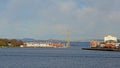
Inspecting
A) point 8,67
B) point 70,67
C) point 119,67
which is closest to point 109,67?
point 119,67

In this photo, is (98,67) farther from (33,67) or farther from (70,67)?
(33,67)

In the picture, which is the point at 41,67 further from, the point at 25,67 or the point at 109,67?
the point at 109,67

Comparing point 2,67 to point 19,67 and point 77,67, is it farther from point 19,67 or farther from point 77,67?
point 77,67

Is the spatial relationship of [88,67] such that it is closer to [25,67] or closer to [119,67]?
[119,67]

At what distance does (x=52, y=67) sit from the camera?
2734 inches

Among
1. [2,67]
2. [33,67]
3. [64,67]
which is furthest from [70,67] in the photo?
[2,67]

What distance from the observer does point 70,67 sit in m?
69.8

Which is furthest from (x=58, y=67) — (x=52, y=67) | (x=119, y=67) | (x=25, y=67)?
(x=119, y=67)

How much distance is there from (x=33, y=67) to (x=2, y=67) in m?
5.02

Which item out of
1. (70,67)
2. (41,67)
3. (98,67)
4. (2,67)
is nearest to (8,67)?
(2,67)

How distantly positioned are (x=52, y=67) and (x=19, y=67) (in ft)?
17.7

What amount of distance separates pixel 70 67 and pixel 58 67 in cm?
197

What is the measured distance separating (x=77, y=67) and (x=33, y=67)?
7.34 meters

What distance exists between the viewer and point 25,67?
2707 inches
